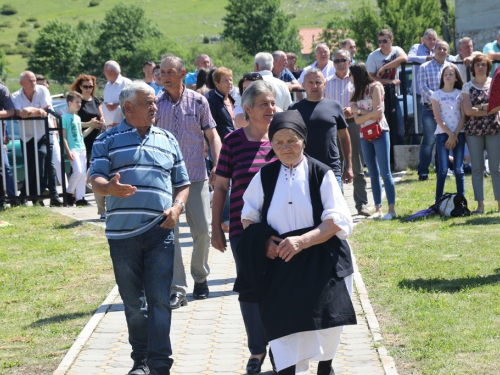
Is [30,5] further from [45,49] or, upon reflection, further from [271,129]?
[271,129]

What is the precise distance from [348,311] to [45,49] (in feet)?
372

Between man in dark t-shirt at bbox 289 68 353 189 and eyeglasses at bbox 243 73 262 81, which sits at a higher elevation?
eyeglasses at bbox 243 73 262 81

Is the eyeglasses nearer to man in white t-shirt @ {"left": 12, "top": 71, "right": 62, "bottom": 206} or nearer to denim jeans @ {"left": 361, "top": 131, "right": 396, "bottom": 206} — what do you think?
denim jeans @ {"left": 361, "top": 131, "right": 396, "bottom": 206}

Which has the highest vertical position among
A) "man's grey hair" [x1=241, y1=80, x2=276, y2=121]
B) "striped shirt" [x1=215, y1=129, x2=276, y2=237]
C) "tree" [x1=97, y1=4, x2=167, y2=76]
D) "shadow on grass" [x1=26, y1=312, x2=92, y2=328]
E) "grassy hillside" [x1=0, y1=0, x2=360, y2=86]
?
"grassy hillside" [x1=0, y1=0, x2=360, y2=86]

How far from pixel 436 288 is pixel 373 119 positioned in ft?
13.8

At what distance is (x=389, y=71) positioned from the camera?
55.1 feet

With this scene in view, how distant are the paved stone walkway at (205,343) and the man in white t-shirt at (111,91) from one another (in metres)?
6.59

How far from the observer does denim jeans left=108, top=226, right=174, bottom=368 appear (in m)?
5.92

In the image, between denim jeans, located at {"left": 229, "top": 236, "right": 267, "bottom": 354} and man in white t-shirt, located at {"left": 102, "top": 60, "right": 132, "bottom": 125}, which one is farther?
man in white t-shirt, located at {"left": 102, "top": 60, "right": 132, "bottom": 125}

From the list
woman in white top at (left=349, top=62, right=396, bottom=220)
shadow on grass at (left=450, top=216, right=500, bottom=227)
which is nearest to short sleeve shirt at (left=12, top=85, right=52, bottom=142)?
woman in white top at (left=349, top=62, right=396, bottom=220)

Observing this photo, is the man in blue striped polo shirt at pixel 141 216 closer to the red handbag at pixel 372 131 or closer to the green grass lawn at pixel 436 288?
the green grass lawn at pixel 436 288

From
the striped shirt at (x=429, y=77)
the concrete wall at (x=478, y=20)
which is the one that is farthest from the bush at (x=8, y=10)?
the striped shirt at (x=429, y=77)

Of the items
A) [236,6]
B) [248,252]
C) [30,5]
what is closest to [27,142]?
[248,252]

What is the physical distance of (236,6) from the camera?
5320 inches
